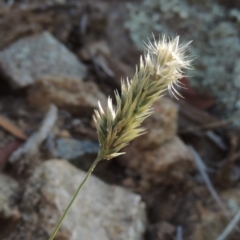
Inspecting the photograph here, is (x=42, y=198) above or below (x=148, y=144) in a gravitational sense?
below

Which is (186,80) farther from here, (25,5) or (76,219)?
(76,219)

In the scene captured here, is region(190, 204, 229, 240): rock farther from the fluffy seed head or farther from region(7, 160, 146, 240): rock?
the fluffy seed head

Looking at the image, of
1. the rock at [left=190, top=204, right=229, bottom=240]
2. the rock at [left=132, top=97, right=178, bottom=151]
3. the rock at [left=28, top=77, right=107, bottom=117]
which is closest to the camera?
the rock at [left=190, top=204, right=229, bottom=240]

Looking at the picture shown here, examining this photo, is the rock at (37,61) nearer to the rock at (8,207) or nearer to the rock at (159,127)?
the rock at (159,127)

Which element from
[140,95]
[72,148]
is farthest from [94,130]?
[140,95]

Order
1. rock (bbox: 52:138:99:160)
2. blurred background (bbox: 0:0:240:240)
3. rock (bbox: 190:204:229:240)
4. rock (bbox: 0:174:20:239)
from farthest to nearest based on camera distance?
rock (bbox: 52:138:99:160) → rock (bbox: 190:204:229:240) → blurred background (bbox: 0:0:240:240) → rock (bbox: 0:174:20:239)

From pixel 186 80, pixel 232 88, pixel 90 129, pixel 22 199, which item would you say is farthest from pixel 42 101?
pixel 232 88

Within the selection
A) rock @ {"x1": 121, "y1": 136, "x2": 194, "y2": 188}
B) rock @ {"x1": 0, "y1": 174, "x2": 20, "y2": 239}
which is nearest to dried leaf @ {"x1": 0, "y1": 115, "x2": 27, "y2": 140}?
rock @ {"x1": 0, "y1": 174, "x2": 20, "y2": 239}
